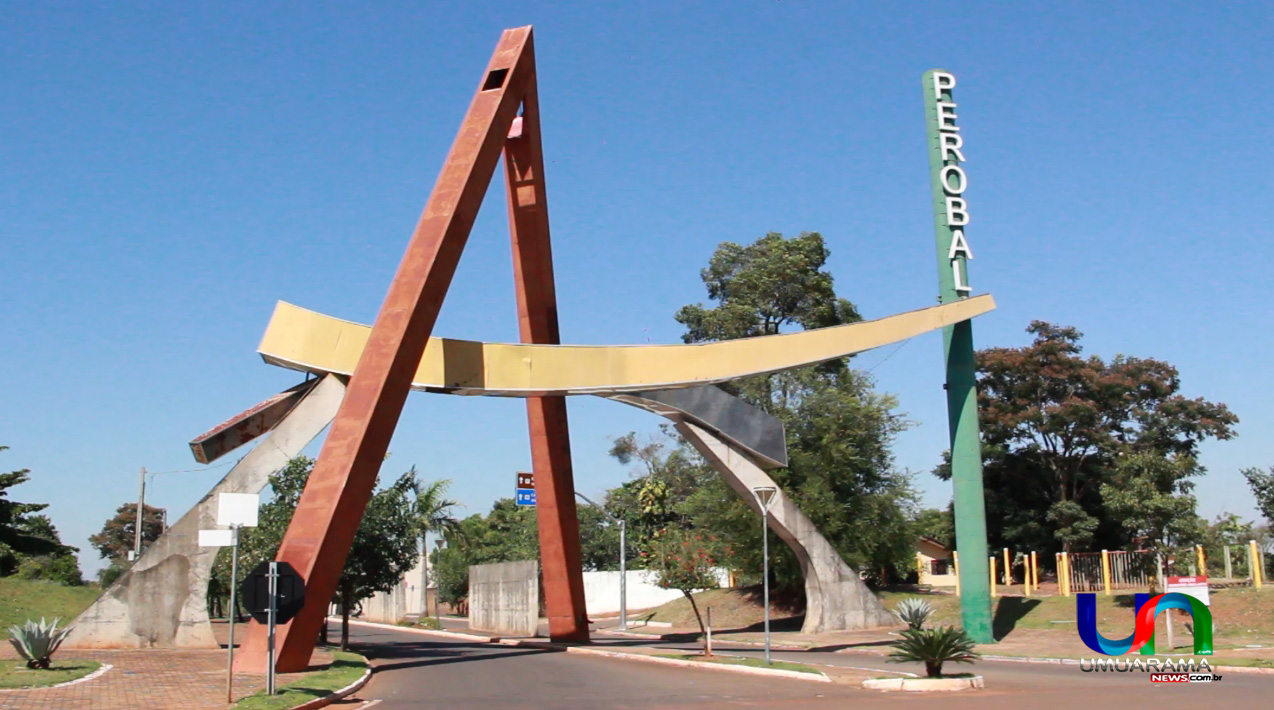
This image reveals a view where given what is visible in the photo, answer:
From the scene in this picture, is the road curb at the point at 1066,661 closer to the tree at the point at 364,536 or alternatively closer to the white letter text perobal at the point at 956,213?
the white letter text perobal at the point at 956,213

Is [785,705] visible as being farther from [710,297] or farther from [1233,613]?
[710,297]

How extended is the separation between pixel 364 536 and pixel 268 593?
13.2 meters

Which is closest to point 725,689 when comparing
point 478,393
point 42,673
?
point 478,393

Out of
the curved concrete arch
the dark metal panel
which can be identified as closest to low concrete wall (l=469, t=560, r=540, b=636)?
the curved concrete arch

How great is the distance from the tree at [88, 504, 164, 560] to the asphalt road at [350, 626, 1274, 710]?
8241cm

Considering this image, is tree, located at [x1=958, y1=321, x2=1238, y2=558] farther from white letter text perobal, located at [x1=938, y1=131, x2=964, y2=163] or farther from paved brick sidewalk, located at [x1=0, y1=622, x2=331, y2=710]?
paved brick sidewalk, located at [x1=0, y1=622, x2=331, y2=710]

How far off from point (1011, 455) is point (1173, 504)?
1726 cm

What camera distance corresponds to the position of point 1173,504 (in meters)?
32.2

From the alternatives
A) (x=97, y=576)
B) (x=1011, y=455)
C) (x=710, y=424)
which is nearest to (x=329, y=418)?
(x=710, y=424)

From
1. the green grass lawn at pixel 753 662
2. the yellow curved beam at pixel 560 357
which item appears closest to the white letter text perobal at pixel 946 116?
the yellow curved beam at pixel 560 357

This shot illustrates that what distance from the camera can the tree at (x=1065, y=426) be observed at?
1879 inches

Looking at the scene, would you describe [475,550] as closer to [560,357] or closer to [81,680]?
[560,357]

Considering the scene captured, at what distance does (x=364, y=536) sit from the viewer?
90.0ft

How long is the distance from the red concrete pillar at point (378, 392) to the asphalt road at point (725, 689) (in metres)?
2.04
